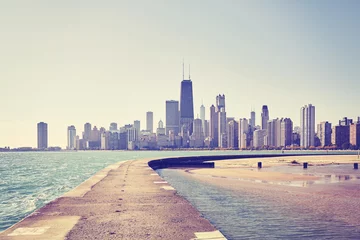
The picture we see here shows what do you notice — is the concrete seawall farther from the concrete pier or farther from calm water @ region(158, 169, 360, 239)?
calm water @ region(158, 169, 360, 239)

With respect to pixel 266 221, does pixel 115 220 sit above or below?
above

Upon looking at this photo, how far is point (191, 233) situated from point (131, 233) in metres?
1.93

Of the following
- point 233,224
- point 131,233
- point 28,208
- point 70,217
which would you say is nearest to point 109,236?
point 131,233

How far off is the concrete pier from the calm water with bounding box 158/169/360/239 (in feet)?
6.92

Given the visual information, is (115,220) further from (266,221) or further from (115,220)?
(266,221)

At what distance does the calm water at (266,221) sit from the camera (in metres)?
15.2

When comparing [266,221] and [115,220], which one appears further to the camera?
[266,221]

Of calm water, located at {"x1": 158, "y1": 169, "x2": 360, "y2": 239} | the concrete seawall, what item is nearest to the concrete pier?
the concrete seawall

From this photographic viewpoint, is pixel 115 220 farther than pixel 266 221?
No

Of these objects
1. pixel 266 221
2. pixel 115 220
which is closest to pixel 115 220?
pixel 115 220

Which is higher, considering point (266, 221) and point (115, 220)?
point (115, 220)

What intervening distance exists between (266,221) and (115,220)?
7.62 meters

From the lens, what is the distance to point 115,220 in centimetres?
1413

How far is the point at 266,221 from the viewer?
704 inches
